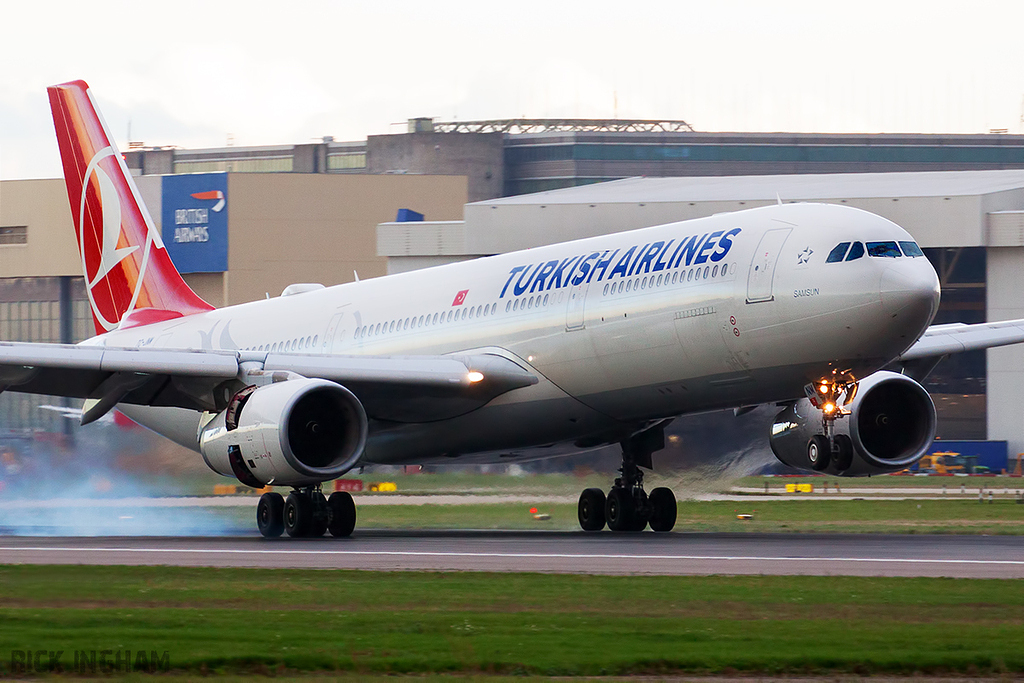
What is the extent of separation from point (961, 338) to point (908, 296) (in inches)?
262

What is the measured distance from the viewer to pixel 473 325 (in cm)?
2766

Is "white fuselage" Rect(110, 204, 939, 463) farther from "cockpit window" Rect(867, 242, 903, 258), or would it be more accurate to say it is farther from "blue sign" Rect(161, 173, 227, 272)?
"blue sign" Rect(161, 173, 227, 272)

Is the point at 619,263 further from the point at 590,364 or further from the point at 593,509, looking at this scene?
the point at 593,509

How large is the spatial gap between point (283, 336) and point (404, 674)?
21712mm

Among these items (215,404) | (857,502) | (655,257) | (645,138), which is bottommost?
(857,502)

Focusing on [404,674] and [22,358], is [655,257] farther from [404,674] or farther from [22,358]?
[404,674]

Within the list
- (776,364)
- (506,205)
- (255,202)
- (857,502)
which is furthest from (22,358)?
(255,202)

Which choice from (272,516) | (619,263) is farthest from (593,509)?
(272,516)

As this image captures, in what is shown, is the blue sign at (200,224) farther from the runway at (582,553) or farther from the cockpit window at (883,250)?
the cockpit window at (883,250)

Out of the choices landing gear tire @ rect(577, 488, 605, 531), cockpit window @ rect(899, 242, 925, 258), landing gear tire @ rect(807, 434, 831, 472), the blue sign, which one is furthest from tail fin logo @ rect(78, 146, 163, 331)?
the blue sign

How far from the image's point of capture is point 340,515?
2611cm

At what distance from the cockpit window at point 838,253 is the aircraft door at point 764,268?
83 cm

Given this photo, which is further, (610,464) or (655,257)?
A: (610,464)

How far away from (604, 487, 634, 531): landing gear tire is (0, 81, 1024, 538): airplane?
0.10 feet
